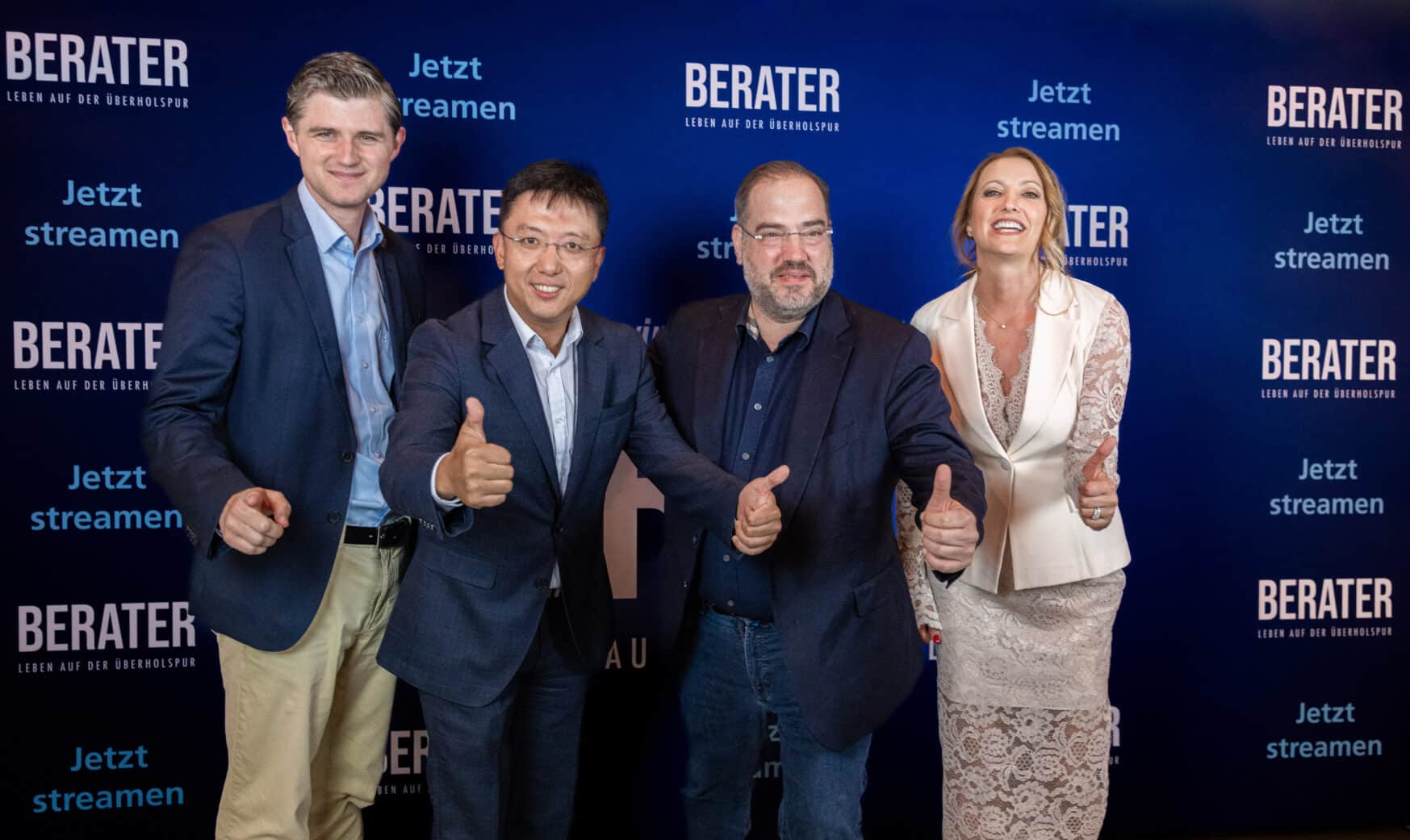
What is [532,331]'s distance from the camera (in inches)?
80.5

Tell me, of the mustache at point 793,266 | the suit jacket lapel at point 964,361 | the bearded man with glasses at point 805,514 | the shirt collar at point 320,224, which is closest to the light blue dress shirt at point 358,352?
the shirt collar at point 320,224

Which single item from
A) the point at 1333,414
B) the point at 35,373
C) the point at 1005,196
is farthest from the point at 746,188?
the point at 1333,414

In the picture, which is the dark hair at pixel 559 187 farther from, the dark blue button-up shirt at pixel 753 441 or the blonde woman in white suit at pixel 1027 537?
the blonde woman in white suit at pixel 1027 537

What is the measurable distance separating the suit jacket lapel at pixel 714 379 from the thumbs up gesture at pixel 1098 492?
2.62 ft

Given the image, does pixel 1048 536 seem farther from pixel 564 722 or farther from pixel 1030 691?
pixel 564 722

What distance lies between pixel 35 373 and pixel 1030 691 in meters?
2.80

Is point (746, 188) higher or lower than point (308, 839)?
higher

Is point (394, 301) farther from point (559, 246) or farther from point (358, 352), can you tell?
point (559, 246)

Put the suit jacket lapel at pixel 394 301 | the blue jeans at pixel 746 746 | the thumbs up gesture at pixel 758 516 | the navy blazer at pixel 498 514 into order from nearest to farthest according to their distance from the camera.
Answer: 1. the thumbs up gesture at pixel 758 516
2. the navy blazer at pixel 498 514
3. the blue jeans at pixel 746 746
4. the suit jacket lapel at pixel 394 301

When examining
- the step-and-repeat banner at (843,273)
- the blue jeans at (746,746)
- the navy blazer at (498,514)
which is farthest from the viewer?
the step-and-repeat banner at (843,273)

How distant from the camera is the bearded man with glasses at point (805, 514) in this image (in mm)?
2074

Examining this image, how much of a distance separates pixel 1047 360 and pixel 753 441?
73cm

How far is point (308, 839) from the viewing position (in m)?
2.19

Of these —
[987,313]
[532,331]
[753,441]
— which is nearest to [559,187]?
[532,331]
